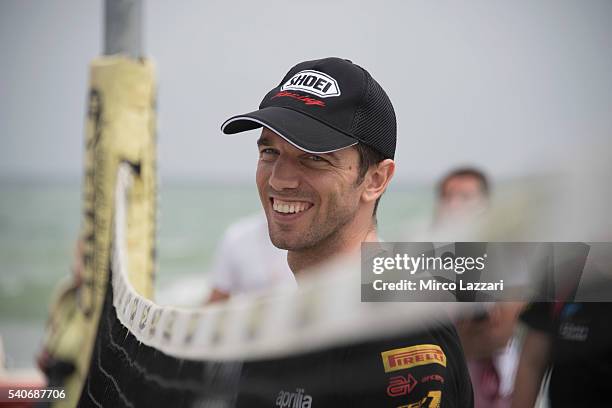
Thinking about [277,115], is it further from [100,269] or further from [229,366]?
[100,269]

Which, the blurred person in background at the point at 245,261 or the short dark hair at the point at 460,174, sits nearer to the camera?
the short dark hair at the point at 460,174

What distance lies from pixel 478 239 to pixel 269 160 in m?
0.31

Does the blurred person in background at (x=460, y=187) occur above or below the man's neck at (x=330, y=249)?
below

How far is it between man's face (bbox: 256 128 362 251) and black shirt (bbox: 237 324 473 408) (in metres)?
0.16

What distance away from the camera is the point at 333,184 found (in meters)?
0.74

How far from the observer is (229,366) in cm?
63

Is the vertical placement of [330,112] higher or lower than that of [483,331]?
higher

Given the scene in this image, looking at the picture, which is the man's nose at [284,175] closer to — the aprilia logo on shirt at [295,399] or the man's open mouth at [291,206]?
the man's open mouth at [291,206]

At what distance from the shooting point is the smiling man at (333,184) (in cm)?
64

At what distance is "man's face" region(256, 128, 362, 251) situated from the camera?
74 cm

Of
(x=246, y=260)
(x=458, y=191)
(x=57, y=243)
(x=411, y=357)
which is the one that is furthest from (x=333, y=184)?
(x=57, y=243)

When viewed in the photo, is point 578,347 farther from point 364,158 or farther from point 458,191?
point 458,191

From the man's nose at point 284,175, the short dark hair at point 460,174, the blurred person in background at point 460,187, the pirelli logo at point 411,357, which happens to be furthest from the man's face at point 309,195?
the short dark hair at point 460,174

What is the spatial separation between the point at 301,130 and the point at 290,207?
74 mm
